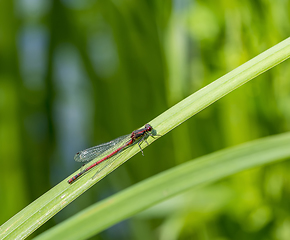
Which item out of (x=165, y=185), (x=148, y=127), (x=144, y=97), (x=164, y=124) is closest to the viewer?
(x=165, y=185)

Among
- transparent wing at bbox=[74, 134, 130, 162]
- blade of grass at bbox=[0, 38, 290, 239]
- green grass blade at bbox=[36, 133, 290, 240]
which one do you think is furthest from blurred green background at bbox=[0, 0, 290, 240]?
blade of grass at bbox=[0, 38, 290, 239]

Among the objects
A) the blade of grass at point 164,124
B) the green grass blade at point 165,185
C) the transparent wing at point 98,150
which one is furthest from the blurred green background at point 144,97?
the blade of grass at point 164,124

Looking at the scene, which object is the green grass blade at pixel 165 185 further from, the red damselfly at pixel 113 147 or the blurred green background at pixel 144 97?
the blurred green background at pixel 144 97

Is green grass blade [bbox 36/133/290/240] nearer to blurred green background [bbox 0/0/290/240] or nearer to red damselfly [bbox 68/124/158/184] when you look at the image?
red damselfly [bbox 68/124/158/184]

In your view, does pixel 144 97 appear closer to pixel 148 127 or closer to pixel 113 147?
pixel 113 147

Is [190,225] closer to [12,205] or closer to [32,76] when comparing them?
[12,205]

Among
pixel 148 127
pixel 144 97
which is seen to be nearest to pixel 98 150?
pixel 148 127
